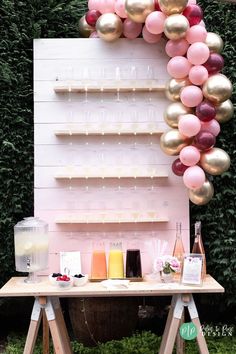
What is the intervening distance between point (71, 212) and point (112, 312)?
72 cm

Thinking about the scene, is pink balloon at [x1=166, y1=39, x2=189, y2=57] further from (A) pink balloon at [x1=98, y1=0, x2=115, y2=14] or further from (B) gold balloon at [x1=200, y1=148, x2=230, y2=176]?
(B) gold balloon at [x1=200, y1=148, x2=230, y2=176]

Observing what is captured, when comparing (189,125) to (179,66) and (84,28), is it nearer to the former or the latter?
(179,66)

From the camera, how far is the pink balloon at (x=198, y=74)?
2.64 m

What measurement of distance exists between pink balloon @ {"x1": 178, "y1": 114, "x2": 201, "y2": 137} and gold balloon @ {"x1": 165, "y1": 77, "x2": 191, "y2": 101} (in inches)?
6.9

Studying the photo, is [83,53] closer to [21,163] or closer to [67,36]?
[67,36]

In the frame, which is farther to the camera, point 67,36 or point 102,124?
point 67,36

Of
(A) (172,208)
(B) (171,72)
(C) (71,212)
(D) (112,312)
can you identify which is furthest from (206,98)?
(D) (112,312)

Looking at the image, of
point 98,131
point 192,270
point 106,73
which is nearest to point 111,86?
point 106,73

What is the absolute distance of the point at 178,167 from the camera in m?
2.74

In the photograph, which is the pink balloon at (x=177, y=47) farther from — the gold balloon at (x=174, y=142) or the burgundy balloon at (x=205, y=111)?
the gold balloon at (x=174, y=142)

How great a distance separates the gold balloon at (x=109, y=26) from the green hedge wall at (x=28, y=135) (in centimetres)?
39

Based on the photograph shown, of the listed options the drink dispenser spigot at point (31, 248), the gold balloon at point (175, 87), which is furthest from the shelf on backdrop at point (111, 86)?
the drink dispenser spigot at point (31, 248)

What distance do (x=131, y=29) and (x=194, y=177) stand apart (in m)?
0.93

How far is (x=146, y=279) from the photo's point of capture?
2775 millimetres
